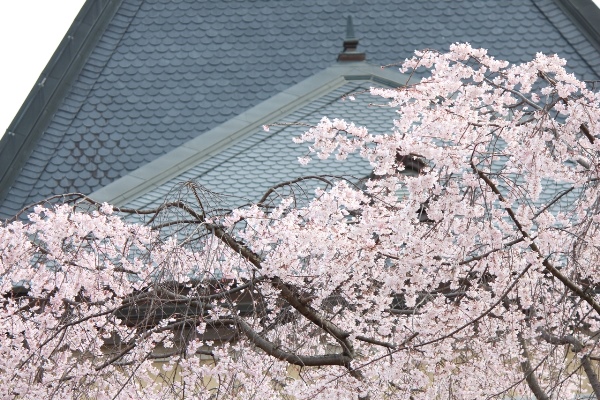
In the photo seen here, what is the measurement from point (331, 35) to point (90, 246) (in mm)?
10321

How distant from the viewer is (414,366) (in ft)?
25.1

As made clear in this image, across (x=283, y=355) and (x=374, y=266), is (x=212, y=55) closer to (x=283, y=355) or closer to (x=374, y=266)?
(x=374, y=266)

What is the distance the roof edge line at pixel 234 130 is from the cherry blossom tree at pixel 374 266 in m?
5.92

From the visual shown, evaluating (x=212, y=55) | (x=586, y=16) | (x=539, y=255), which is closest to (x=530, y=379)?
(x=539, y=255)

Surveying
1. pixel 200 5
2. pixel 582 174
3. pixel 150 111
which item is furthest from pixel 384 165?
pixel 200 5

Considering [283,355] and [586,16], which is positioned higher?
[586,16]

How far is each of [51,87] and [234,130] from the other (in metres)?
3.56

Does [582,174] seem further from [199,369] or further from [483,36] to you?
[483,36]

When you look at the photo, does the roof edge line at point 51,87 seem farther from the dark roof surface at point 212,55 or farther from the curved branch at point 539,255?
the curved branch at point 539,255

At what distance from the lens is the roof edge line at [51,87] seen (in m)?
16.2

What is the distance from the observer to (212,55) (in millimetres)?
17453

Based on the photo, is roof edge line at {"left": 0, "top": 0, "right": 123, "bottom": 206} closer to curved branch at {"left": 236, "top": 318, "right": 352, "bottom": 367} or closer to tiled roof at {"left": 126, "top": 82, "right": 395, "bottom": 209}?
tiled roof at {"left": 126, "top": 82, "right": 395, "bottom": 209}

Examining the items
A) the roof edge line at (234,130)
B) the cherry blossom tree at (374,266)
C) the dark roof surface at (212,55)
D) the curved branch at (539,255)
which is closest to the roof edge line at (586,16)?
the dark roof surface at (212,55)

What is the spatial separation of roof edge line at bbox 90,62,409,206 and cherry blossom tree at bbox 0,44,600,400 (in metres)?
5.92
